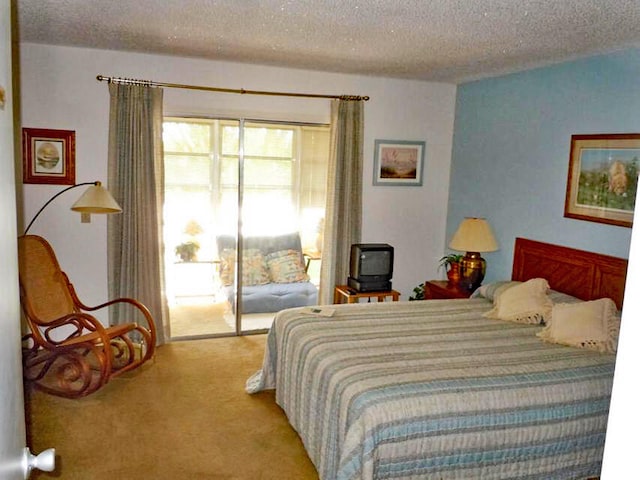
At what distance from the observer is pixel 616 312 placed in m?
3.51

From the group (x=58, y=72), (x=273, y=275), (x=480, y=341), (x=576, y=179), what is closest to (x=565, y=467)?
(x=480, y=341)

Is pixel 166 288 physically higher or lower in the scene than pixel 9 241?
lower

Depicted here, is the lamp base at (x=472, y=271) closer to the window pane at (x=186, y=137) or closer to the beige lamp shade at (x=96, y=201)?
the window pane at (x=186, y=137)

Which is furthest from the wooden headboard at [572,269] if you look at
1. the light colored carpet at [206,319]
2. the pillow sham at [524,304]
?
the light colored carpet at [206,319]

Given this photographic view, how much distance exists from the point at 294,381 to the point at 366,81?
3217 mm

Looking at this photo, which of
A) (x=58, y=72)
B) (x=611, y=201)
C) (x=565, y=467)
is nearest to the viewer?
(x=565, y=467)

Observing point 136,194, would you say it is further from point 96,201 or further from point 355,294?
point 355,294

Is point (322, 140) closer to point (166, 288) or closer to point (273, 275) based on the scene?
point (273, 275)

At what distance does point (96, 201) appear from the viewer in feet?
13.7

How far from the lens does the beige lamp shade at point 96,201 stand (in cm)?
416

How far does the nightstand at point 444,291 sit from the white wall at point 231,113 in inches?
25.6

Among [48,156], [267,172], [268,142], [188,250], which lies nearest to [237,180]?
[267,172]

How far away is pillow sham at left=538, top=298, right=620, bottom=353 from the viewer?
10.9ft

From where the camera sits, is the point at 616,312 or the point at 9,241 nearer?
the point at 9,241
